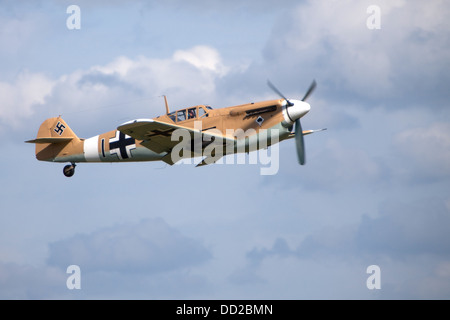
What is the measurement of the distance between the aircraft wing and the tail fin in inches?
184

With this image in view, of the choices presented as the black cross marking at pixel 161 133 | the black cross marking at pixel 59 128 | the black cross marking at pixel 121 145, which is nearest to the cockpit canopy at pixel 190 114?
the black cross marking at pixel 161 133

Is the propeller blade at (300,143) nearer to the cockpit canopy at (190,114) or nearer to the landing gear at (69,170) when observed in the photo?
the cockpit canopy at (190,114)

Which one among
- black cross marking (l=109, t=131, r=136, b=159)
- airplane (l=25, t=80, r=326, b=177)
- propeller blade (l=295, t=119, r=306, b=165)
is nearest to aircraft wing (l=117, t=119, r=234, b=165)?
airplane (l=25, t=80, r=326, b=177)

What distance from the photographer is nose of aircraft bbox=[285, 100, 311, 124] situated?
2912 centimetres

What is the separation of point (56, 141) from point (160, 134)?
21.2 feet

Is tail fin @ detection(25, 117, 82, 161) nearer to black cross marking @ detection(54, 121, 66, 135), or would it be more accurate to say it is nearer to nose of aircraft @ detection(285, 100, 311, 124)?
black cross marking @ detection(54, 121, 66, 135)

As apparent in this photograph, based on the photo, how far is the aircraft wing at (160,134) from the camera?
27391 mm

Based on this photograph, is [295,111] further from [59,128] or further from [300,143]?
[59,128]

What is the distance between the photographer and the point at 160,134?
94.1 feet

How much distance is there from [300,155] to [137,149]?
21.6 feet

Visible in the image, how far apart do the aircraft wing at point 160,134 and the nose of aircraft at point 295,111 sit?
7.53 ft

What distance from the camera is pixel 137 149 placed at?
1233 inches
